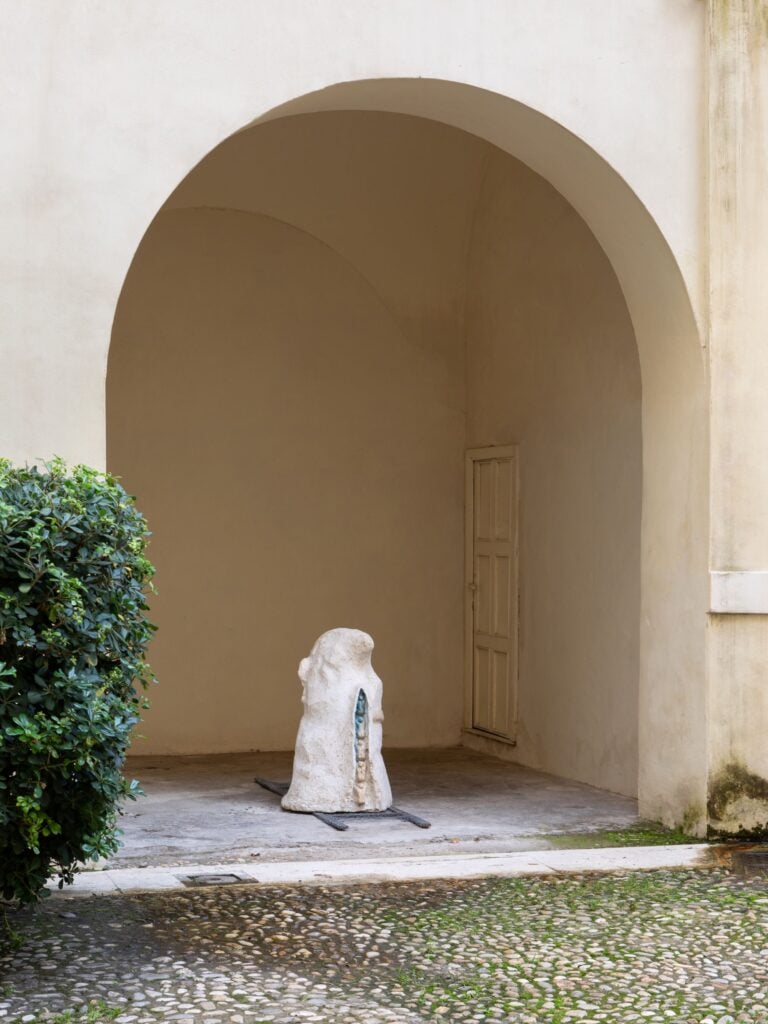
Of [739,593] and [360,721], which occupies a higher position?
[739,593]

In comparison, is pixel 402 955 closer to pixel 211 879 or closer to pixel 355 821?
pixel 211 879

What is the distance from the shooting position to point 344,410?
1097 centimetres

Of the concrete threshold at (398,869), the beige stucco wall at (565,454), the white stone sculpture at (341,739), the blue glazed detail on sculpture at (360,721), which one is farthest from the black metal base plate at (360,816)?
the beige stucco wall at (565,454)

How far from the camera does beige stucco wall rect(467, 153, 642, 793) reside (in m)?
9.02

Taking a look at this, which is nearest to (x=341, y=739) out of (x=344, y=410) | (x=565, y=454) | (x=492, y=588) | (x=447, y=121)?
(x=565, y=454)

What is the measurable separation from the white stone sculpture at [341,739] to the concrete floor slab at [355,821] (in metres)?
0.19

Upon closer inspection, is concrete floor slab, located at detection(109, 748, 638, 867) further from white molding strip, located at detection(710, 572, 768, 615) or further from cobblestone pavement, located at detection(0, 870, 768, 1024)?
white molding strip, located at detection(710, 572, 768, 615)

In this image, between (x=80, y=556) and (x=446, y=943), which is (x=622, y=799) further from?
(x=80, y=556)

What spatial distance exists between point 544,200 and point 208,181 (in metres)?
2.39

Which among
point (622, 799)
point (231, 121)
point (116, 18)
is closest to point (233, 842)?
point (622, 799)

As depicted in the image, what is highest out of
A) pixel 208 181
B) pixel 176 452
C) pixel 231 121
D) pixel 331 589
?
pixel 208 181

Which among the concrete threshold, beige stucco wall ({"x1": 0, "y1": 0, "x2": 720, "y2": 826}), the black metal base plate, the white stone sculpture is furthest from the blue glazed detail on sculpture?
beige stucco wall ({"x1": 0, "y1": 0, "x2": 720, "y2": 826})

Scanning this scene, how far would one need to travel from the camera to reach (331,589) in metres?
10.9

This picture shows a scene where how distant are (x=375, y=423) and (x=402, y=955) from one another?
611 centimetres
